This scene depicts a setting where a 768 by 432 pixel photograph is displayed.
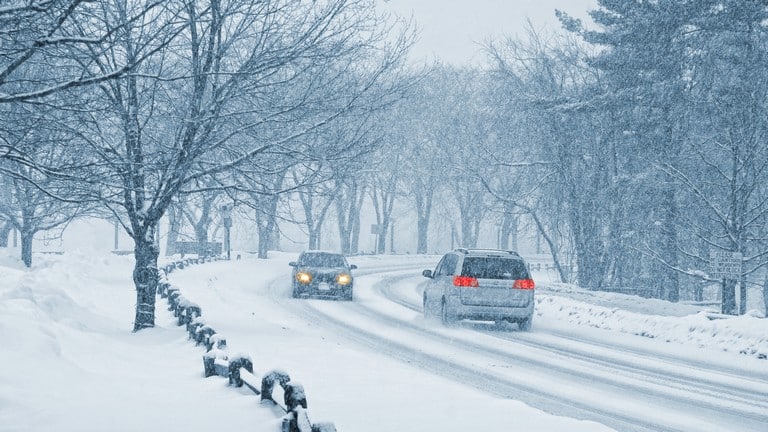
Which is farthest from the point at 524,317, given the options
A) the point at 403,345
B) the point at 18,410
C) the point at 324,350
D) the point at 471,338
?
the point at 18,410

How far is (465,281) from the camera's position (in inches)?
747

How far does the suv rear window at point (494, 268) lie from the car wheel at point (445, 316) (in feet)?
3.58

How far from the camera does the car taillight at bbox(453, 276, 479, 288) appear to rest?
745 inches

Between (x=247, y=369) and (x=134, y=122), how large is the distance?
18.8ft

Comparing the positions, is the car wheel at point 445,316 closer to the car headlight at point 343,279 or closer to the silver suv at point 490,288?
the silver suv at point 490,288

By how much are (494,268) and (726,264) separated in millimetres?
5677

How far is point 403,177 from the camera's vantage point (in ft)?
209

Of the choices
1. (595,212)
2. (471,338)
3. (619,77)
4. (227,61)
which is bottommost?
(471,338)

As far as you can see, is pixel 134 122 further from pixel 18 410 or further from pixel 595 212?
pixel 595 212

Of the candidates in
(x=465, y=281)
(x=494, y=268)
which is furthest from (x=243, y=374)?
(x=494, y=268)

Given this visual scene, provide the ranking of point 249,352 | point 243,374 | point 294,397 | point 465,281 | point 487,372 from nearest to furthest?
point 294,397
point 243,374
point 487,372
point 249,352
point 465,281

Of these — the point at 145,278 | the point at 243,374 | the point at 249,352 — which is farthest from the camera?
the point at 145,278

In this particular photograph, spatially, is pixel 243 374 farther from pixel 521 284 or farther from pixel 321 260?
pixel 321 260

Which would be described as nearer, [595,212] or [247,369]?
[247,369]
